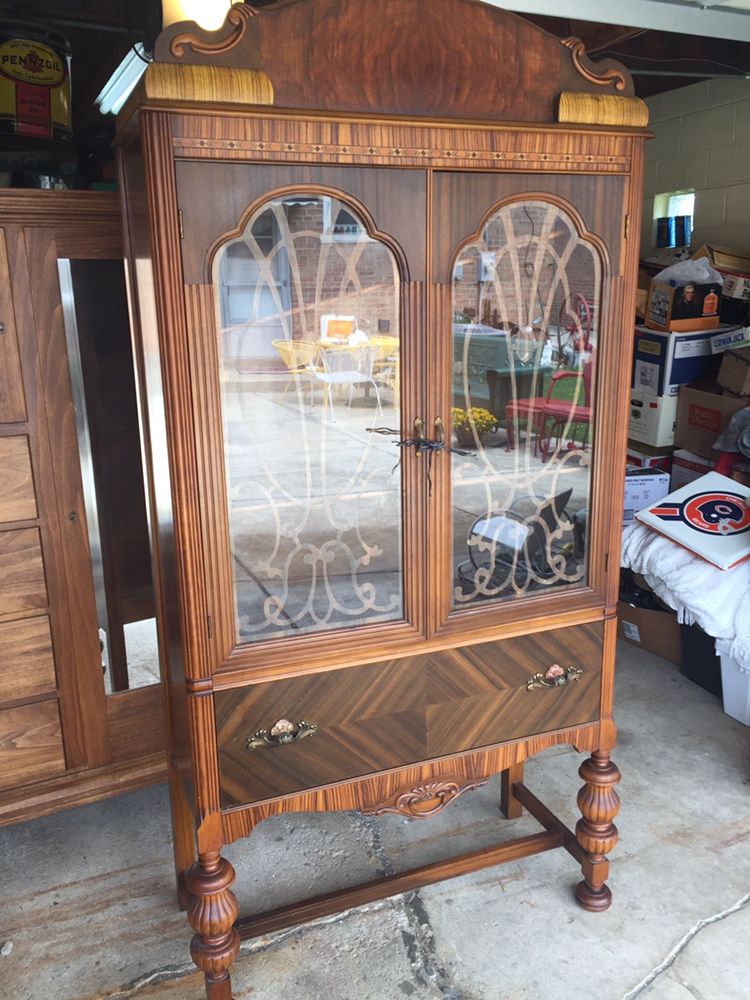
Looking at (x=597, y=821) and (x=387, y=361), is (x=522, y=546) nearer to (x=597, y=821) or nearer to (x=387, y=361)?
(x=387, y=361)

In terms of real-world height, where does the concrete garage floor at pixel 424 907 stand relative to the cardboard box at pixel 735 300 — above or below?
below

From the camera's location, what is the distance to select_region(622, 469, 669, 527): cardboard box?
3385mm

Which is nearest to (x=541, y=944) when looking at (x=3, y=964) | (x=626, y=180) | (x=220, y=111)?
(x=3, y=964)

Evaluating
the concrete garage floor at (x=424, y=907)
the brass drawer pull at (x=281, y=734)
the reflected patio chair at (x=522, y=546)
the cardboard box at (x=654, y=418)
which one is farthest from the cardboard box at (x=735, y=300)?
the brass drawer pull at (x=281, y=734)

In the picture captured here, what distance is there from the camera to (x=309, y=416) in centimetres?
153

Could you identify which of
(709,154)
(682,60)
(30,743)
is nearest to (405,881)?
(30,743)

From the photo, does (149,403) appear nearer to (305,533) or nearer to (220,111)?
(305,533)

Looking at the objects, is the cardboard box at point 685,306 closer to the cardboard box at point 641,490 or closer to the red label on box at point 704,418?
the red label on box at point 704,418

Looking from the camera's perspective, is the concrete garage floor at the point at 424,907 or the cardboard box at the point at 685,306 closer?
the concrete garage floor at the point at 424,907

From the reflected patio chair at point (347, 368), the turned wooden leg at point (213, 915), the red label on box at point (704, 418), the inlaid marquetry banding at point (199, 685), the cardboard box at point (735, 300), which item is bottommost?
the turned wooden leg at point (213, 915)

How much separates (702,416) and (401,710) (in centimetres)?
230

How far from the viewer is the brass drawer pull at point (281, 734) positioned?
5.16 ft

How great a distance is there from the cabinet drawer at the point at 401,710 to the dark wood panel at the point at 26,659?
727 millimetres

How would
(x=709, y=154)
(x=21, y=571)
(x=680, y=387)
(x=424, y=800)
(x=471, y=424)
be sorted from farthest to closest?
(x=709, y=154) → (x=680, y=387) → (x=21, y=571) → (x=424, y=800) → (x=471, y=424)
